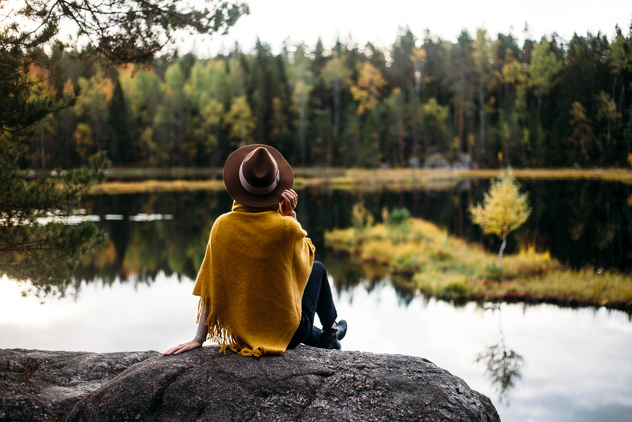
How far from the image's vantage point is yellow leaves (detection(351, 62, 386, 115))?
165 feet

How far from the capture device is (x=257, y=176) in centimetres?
244

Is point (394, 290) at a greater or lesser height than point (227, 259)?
lesser

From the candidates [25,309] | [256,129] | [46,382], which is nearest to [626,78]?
[46,382]

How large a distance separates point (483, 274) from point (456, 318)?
75.2 inches

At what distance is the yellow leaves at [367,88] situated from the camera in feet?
165

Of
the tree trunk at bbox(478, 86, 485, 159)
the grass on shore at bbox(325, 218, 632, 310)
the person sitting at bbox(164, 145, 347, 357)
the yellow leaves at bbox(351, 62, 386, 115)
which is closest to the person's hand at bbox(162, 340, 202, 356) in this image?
the person sitting at bbox(164, 145, 347, 357)

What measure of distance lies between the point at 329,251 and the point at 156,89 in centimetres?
3773

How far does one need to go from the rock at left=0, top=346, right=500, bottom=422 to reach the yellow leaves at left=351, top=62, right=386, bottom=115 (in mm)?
48755

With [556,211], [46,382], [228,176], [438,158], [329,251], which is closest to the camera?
[228,176]

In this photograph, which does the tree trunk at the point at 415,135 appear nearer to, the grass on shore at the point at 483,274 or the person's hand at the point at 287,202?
the grass on shore at the point at 483,274

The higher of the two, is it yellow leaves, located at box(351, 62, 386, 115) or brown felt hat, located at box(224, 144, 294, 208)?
yellow leaves, located at box(351, 62, 386, 115)

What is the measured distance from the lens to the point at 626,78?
13477 mm

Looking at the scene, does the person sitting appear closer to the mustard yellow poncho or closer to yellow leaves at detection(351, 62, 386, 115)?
the mustard yellow poncho

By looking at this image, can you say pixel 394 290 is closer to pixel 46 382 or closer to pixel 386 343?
pixel 386 343
